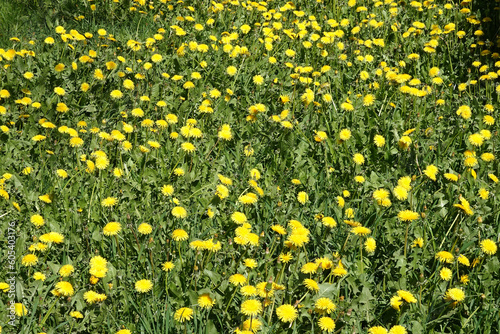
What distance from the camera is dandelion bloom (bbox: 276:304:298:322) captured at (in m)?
1.95

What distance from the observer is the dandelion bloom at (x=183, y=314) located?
1.95 metres

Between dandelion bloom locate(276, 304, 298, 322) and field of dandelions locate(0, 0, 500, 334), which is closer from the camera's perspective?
Result: dandelion bloom locate(276, 304, 298, 322)

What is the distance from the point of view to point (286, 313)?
1963 mm

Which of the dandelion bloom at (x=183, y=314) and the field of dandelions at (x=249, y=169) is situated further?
the field of dandelions at (x=249, y=169)

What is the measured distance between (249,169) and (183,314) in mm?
1279

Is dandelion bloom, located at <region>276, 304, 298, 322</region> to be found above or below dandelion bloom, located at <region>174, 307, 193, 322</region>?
above

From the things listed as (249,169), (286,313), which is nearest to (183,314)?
(286,313)

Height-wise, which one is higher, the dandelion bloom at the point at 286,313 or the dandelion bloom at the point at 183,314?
the dandelion bloom at the point at 286,313

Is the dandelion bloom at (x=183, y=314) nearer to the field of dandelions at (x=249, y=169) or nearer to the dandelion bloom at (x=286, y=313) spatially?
the field of dandelions at (x=249, y=169)

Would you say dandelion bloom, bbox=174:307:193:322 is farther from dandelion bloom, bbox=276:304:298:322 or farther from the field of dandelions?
dandelion bloom, bbox=276:304:298:322

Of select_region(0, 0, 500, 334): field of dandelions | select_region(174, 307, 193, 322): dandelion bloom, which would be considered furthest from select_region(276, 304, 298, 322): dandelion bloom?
select_region(174, 307, 193, 322): dandelion bloom

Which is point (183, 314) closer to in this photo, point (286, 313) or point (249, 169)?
point (286, 313)

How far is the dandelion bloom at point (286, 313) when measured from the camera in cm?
195

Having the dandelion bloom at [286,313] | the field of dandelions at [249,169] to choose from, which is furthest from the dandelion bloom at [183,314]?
the dandelion bloom at [286,313]
